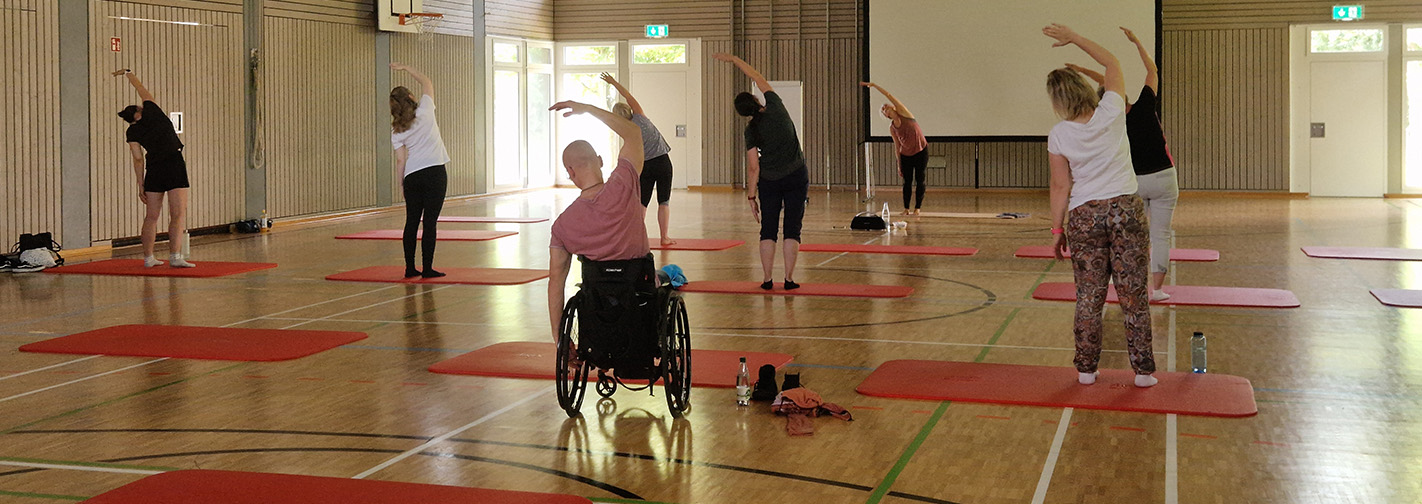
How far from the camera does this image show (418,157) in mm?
9281

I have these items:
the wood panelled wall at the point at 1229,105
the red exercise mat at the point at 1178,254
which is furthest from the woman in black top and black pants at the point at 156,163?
the wood panelled wall at the point at 1229,105

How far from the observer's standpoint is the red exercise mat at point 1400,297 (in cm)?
792

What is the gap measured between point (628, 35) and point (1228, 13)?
967cm

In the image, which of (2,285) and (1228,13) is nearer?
(2,285)

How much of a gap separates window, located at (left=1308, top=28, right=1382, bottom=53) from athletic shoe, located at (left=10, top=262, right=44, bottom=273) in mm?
17216

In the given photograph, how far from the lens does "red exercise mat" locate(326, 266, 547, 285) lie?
9.45 meters

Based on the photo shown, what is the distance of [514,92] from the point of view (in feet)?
70.9

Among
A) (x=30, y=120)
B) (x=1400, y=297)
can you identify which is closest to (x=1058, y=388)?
(x=1400, y=297)

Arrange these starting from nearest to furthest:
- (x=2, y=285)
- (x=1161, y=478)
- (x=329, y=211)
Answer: (x=1161, y=478)
(x=2, y=285)
(x=329, y=211)

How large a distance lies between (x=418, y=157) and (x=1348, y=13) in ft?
50.2

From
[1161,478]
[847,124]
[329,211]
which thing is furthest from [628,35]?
[1161,478]

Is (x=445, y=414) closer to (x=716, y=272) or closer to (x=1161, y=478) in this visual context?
(x=1161, y=478)

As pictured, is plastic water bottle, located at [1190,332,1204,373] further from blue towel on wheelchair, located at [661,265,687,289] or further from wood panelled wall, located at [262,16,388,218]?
wood panelled wall, located at [262,16,388,218]

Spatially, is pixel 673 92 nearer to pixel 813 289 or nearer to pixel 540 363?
pixel 813 289
